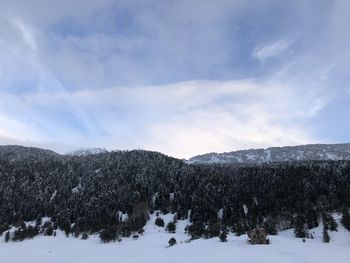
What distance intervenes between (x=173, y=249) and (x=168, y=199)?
6936 centimetres

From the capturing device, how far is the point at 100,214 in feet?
474

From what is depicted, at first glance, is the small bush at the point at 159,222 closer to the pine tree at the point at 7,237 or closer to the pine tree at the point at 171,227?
the pine tree at the point at 171,227

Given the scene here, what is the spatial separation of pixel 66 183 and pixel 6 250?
67.2 metres

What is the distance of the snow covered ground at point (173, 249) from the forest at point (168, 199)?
3.97 meters

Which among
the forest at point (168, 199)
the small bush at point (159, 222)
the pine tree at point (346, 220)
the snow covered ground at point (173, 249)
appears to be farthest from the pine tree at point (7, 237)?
the pine tree at point (346, 220)

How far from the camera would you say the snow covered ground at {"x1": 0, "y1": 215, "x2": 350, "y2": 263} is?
2726 inches

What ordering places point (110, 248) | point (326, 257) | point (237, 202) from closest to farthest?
point (326, 257) → point (110, 248) → point (237, 202)

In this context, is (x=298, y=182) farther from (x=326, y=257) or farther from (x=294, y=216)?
(x=326, y=257)

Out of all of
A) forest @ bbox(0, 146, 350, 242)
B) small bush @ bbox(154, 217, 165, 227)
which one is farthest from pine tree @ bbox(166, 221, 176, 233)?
small bush @ bbox(154, 217, 165, 227)

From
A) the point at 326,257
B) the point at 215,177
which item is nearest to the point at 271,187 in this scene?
the point at 215,177

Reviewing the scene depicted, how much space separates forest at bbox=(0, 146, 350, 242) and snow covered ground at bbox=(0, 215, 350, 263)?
397 cm

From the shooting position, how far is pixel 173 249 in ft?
284

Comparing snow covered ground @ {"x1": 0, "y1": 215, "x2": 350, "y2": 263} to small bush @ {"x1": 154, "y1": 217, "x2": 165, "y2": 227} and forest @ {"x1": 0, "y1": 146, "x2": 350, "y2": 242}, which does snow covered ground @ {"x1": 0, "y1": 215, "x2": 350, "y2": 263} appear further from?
forest @ {"x1": 0, "y1": 146, "x2": 350, "y2": 242}

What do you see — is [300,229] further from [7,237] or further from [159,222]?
[7,237]
